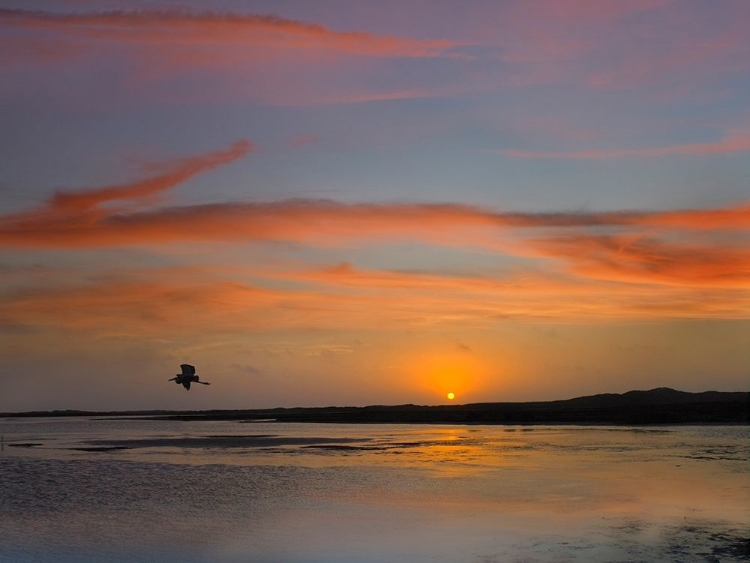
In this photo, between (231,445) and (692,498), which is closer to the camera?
(692,498)

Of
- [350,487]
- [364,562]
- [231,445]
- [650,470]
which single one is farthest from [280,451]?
[364,562]

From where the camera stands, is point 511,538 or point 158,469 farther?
point 158,469

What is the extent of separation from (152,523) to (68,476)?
16.9 metres

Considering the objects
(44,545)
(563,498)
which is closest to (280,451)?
(563,498)

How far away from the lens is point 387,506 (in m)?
29.8

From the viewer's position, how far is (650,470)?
127 feet

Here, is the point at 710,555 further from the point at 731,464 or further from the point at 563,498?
the point at 731,464

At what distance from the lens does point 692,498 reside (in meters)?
29.3

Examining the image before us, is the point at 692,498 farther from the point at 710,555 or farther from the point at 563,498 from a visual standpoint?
the point at 710,555

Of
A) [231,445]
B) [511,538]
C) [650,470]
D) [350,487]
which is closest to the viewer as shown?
[511,538]

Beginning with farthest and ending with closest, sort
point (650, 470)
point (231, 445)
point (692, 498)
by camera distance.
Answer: point (231, 445) → point (650, 470) → point (692, 498)

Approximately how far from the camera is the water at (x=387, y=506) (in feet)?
72.4

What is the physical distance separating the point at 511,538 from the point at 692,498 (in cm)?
934

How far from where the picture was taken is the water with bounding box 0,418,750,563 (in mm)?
22078
